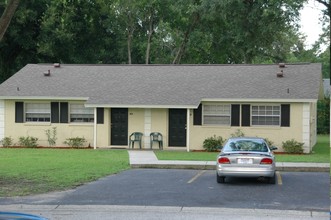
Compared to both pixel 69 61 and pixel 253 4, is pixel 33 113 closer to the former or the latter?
pixel 253 4

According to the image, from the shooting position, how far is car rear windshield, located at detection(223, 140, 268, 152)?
53.0 ft

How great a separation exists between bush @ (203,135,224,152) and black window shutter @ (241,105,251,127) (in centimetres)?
147

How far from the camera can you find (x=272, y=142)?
90.8ft

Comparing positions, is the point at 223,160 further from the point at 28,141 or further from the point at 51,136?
the point at 28,141

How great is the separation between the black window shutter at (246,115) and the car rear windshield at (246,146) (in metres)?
11.3

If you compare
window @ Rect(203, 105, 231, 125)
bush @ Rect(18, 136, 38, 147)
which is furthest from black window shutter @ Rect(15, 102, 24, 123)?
window @ Rect(203, 105, 231, 125)

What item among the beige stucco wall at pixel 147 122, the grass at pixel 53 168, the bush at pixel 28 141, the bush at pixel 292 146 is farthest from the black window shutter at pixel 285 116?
the bush at pixel 28 141

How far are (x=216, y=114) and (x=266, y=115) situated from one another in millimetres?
2606

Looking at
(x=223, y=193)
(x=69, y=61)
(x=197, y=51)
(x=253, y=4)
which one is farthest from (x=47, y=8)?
(x=223, y=193)

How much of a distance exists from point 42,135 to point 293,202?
64.9ft

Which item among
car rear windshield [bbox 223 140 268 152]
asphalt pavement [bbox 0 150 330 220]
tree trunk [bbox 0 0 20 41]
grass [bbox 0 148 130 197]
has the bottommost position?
asphalt pavement [bbox 0 150 330 220]

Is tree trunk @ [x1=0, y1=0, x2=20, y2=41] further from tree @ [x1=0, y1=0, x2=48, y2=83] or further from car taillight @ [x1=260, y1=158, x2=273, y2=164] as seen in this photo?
tree @ [x1=0, y1=0, x2=48, y2=83]

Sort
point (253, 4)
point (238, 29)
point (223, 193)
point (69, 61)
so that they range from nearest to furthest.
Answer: point (223, 193)
point (253, 4)
point (238, 29)
point (69, 61)

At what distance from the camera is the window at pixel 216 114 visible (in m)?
28.4
